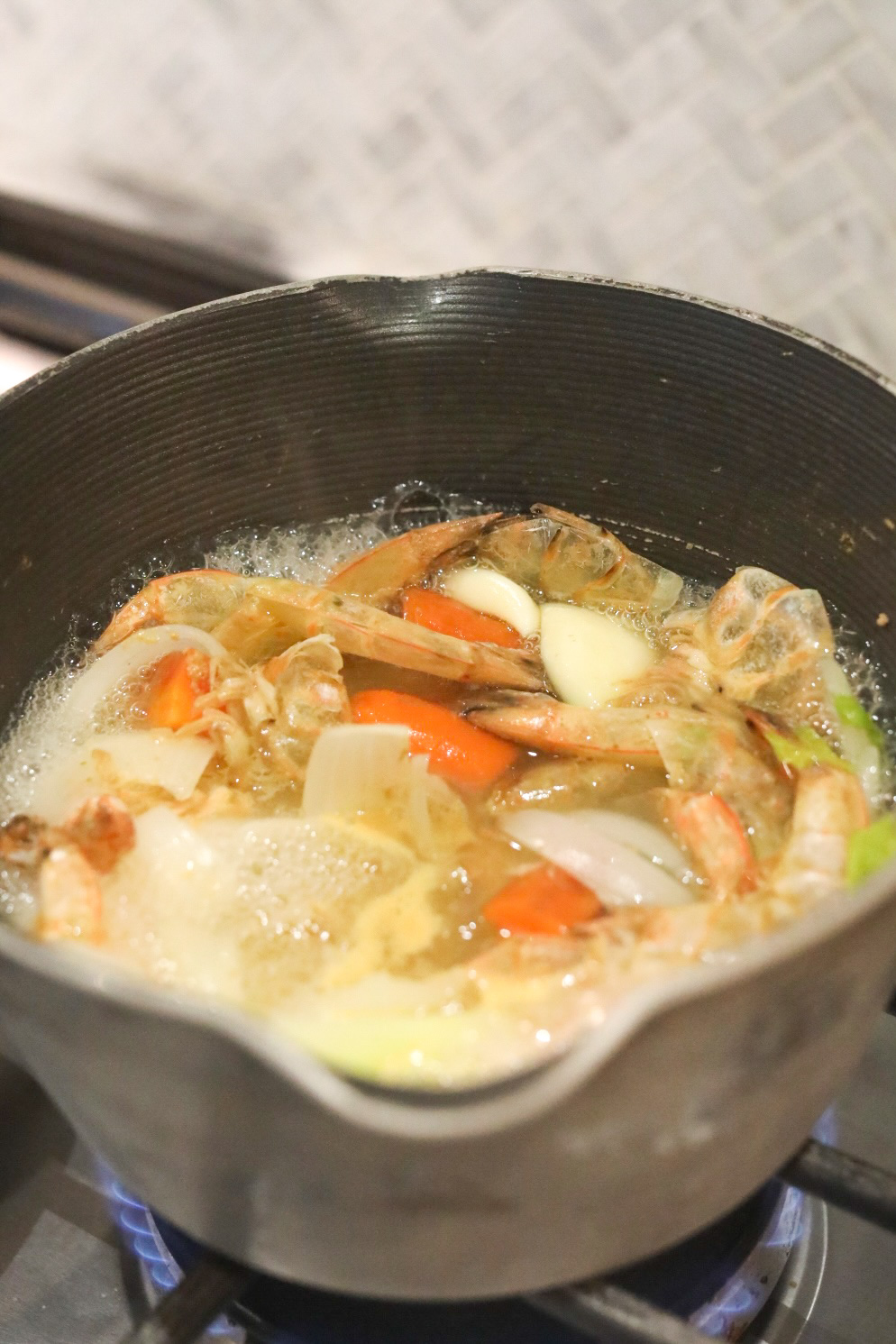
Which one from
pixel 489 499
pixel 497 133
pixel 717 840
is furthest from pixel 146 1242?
pixel 497 133

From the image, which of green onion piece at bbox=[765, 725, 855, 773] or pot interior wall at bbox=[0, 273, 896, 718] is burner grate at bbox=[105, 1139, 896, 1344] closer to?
green onion piece at bbox=[765, 725, 855, 773]

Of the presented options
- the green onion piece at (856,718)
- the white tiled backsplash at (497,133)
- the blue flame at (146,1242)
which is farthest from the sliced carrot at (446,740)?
the white tiled backsplash at (497,133)

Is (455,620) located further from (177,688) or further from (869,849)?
(869,849)

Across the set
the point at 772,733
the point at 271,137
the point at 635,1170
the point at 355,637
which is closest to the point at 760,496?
the point at 772,733

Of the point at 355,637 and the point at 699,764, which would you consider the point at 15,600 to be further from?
the point at 699,764

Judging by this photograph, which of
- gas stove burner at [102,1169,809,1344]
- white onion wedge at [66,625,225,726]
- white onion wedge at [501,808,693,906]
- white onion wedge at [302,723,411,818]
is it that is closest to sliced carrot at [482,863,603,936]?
white onion wedge at [501,808,693,906]

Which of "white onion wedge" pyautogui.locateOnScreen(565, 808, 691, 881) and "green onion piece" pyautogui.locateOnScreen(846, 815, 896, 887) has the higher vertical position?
"green onion piece" pyautogui.locateOnScreen(846, 815, 896, 887)

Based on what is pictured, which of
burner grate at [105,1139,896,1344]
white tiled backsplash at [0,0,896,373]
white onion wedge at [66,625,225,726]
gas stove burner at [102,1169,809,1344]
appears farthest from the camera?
white tiled backsplash at [0,0,896,373]
